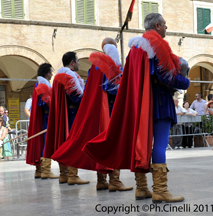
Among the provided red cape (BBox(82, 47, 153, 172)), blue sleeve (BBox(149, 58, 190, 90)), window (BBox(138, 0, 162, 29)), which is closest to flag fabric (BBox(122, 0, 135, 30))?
window (BBox(138, 0, 162, 29))

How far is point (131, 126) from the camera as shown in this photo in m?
3.94

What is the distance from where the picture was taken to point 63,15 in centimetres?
1778

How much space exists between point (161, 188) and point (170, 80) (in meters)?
0.94

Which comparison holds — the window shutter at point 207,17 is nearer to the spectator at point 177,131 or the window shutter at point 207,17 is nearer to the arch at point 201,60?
the arch at point 201,60

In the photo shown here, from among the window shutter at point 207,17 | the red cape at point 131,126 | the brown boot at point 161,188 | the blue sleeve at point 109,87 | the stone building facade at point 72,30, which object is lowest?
the brown boot at point 161,188

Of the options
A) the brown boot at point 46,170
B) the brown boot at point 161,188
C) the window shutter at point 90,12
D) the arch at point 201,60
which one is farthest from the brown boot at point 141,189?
the arch at point 201,60

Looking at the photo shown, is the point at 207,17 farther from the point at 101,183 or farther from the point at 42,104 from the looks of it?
the point at 101,183

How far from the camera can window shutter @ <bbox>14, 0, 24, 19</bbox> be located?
16.9 m

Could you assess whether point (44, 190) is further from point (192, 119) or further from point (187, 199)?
point (192, 119)

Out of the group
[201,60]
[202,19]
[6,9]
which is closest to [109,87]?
[6,9]

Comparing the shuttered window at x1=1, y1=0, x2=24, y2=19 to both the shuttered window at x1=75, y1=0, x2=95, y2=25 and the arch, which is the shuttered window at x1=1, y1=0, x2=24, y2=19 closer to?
the shuttered window at x1=75, y1=0, x2=95, y2=25

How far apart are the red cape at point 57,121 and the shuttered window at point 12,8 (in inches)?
472

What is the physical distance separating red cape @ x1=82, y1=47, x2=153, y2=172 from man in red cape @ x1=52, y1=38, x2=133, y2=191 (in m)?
0.44

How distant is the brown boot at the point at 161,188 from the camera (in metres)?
3.51
